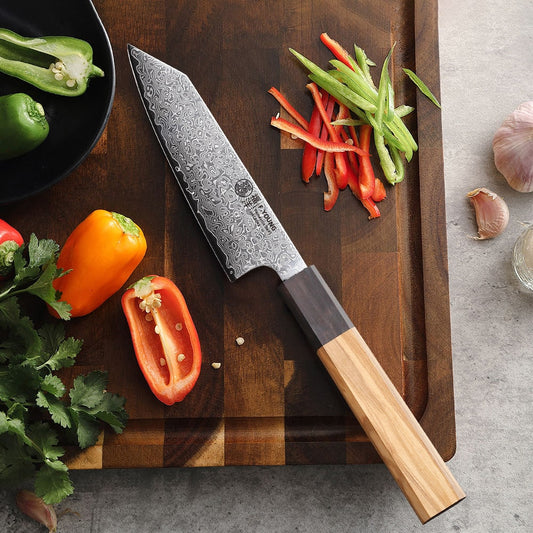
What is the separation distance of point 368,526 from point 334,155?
3.33 feet

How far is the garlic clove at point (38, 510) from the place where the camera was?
1539 millimetres

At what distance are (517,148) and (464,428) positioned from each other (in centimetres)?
80

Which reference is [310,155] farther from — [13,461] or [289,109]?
[13,461]

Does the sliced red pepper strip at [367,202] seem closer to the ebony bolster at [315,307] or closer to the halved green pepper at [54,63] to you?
the ebony bolster at [315,307]

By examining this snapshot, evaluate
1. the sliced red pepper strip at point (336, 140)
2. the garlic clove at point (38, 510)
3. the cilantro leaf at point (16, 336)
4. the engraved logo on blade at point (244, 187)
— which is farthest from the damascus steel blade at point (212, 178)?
the garlic clove at point (38, 510)

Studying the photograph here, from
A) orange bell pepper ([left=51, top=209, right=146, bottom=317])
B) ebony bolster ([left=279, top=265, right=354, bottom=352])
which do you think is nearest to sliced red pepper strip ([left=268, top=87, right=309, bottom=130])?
ebony bolster ([left=279, top=265, right=354, bottom=352])

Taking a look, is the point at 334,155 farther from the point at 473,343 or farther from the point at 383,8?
the point at 473,343

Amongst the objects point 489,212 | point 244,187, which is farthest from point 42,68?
point 489,212

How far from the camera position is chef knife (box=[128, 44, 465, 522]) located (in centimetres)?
134

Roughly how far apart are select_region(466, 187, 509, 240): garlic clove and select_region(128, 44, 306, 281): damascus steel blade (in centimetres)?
58

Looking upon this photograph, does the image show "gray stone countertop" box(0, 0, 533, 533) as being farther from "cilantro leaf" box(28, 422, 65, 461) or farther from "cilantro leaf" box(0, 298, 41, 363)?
"cilantro leaf" box(0, 298, 41, 363)

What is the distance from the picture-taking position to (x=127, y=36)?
1550 mm

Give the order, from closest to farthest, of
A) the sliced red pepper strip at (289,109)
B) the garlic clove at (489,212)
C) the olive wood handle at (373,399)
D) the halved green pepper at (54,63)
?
the olive wood handle at (373,399) < the halved green pepper at (54,63) < the sliced red pepper strip at (289,109) < the garlic clove at (489,212)

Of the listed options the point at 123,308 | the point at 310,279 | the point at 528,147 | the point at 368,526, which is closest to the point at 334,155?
the point at 310,279
